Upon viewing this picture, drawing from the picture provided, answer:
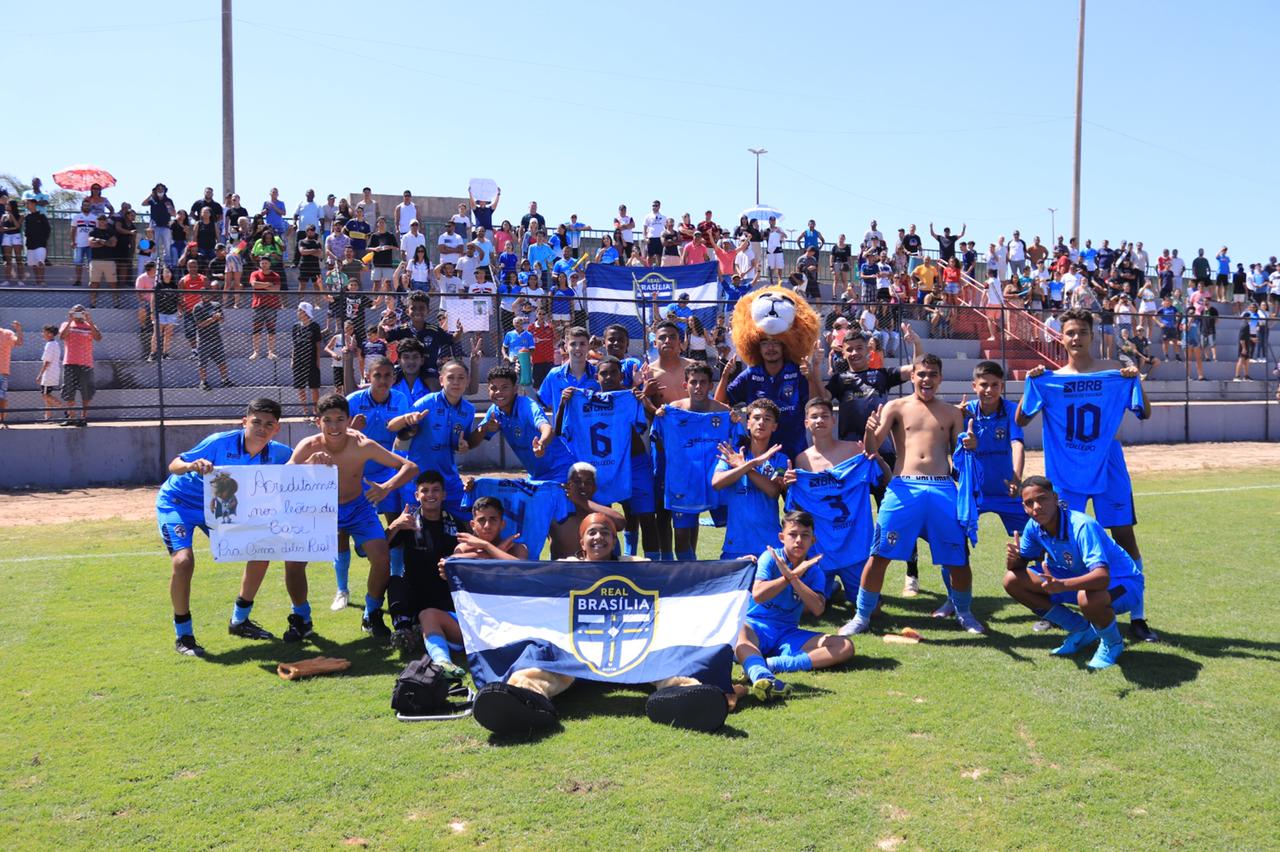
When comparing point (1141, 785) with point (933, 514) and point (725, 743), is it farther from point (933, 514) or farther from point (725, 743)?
point (933, 514)

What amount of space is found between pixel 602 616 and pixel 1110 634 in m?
3.26

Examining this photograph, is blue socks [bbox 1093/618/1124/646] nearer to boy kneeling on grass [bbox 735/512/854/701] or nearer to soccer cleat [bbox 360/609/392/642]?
boy kneeling on grass [bbox 735/512/854/701]

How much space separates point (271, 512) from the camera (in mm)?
7355

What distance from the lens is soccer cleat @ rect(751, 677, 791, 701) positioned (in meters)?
6.16

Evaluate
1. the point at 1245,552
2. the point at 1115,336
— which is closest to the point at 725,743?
the point at 1245,552

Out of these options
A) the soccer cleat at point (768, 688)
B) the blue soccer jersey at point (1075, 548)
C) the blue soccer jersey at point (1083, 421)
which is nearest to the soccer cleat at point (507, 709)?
Result: the soccer cleat at point (768, 688)

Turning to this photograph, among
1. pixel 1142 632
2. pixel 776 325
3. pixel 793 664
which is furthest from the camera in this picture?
pixel 776 325

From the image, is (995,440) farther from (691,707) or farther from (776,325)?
(691,707)

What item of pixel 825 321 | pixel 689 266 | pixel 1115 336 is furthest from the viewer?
pixel 1115 336

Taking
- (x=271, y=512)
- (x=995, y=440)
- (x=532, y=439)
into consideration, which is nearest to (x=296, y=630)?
(x=271, y=512)

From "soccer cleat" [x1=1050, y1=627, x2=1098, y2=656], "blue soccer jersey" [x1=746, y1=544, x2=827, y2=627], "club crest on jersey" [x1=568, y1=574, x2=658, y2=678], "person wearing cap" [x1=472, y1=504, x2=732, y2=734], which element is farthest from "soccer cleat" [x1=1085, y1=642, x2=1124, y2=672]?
"club crest on jersey" [x1=568, y1=574, x2=658, y2=678]

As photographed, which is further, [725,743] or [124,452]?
[124,452]

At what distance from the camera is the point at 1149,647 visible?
7.35m

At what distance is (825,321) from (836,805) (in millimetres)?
17604
